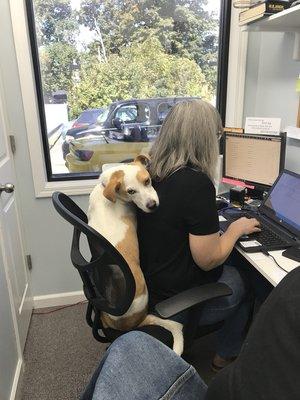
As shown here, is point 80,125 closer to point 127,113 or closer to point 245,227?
point 127,113

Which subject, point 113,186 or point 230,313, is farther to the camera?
point 230,313

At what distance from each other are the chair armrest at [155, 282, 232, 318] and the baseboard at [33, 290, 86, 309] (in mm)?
1261

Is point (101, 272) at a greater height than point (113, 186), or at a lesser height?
lesser

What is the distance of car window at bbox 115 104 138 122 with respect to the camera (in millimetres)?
2162

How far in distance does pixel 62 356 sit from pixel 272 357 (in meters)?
1.60

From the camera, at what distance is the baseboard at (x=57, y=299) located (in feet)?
7.30

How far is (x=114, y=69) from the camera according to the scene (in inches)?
81.7

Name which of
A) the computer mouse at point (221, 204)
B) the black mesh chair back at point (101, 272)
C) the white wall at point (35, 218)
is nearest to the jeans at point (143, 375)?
the black mesh chair back at point (101, 272)

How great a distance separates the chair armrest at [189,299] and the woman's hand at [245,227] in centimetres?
26

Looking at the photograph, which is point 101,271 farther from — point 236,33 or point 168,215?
point 236,33

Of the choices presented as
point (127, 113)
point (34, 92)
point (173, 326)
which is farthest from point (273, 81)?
point (173, 326)

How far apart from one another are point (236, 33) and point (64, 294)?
77.5 inches

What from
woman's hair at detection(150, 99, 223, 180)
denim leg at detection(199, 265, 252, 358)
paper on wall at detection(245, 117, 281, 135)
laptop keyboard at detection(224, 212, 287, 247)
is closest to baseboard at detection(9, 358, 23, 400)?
denim leg at detection(199, 265, 252, 358)

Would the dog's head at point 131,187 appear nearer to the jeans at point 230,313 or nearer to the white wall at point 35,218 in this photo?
the jeans at point 230,313
